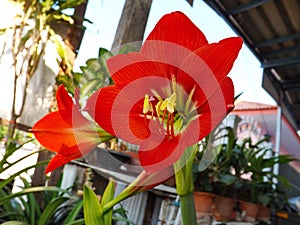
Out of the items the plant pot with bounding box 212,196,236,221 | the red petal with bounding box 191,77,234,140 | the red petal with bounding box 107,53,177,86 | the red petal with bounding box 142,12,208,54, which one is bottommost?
the plant pot with bounding box 212,196,236,221

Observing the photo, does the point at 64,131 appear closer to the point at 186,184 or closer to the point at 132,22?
the point at 186,184

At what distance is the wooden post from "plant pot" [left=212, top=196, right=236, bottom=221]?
2.76 feet

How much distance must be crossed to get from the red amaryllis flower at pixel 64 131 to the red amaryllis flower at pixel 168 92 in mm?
31

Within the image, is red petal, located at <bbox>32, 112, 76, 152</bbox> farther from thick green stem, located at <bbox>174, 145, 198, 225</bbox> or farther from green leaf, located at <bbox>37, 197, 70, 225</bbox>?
green leaf, located at <bbox>37, 197, 70, 225</bbox>

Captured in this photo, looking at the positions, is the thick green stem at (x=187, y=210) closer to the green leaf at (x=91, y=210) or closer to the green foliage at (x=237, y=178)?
the green leaf at (x=91, y=210)

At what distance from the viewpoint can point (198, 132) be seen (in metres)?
0.22

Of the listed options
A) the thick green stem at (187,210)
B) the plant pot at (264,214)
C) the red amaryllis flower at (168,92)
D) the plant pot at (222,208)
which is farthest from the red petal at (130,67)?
the plant pot at (264,214)

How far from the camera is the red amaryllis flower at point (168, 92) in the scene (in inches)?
8.7

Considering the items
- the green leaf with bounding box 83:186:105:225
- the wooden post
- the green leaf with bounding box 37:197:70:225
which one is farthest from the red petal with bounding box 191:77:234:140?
the wooden post

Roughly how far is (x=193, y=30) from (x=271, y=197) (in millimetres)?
1687

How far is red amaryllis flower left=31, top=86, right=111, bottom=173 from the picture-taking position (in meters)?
0.26

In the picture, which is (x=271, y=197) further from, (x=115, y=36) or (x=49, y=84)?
(x=49, y=84)

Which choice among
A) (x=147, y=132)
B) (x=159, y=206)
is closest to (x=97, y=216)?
(x=147, y=132)

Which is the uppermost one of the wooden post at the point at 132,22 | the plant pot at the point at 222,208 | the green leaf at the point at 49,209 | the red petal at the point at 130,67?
the wooden post at the point at 132,22
